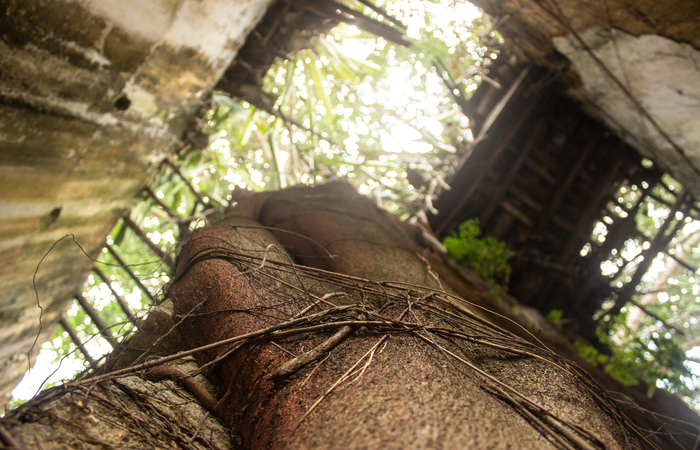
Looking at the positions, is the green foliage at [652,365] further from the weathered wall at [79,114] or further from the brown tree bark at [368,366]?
the weathered wall at [79,114]

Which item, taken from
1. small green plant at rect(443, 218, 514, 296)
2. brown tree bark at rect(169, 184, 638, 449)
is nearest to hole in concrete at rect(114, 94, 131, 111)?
brown tree bark at rect(169, 184, 638, 449)

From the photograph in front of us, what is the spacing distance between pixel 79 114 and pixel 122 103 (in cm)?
29

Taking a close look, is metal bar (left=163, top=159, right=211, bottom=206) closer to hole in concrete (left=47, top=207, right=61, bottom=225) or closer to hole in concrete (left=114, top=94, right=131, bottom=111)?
hole in concrete (left=114, top=94, right=131, bottom=111)

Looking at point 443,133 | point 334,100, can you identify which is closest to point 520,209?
point 443,133

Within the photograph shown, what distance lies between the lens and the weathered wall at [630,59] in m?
2.71

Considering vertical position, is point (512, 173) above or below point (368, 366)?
above

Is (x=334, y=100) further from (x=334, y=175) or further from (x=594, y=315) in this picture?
(x=594, y=315)

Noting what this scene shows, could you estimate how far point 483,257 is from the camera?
12.1ft

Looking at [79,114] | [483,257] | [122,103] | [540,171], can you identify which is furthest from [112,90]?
[540,171]

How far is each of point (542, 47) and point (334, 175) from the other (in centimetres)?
259

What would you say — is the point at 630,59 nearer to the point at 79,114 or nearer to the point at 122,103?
the point at 122,103

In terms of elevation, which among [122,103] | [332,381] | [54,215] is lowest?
[54,215]

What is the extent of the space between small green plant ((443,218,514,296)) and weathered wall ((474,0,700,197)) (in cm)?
184

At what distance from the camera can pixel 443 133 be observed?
5477mm
